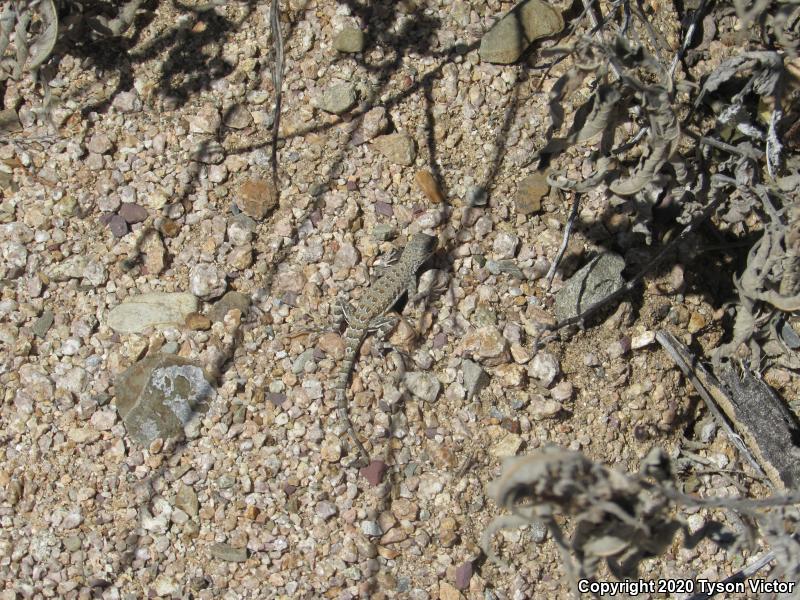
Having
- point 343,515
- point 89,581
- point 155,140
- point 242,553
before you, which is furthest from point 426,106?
point 89,581

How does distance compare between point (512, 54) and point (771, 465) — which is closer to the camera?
point (771, 465)

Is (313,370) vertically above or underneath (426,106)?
underneath

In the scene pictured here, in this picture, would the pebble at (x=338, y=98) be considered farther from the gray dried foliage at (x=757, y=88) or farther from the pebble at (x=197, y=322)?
the gray dried foliage at (x=757, y=88)

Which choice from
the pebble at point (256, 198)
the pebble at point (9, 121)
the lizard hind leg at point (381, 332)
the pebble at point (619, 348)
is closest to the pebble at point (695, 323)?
the pebble at point (619, 348)

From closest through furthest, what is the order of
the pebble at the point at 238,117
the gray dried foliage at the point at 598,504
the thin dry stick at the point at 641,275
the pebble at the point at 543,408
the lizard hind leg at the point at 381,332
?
the gray dried foliage at the point at 598,504
the thin dry stick at the point at 641,275
the pebble at the point at 543,408
the lizard hind leg at the point at 381,332
the pebble at the point at 238,117

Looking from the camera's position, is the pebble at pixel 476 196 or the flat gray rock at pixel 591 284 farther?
the pebble at pixel 476 196

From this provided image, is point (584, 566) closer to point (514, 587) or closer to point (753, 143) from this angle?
point (514, 587)
